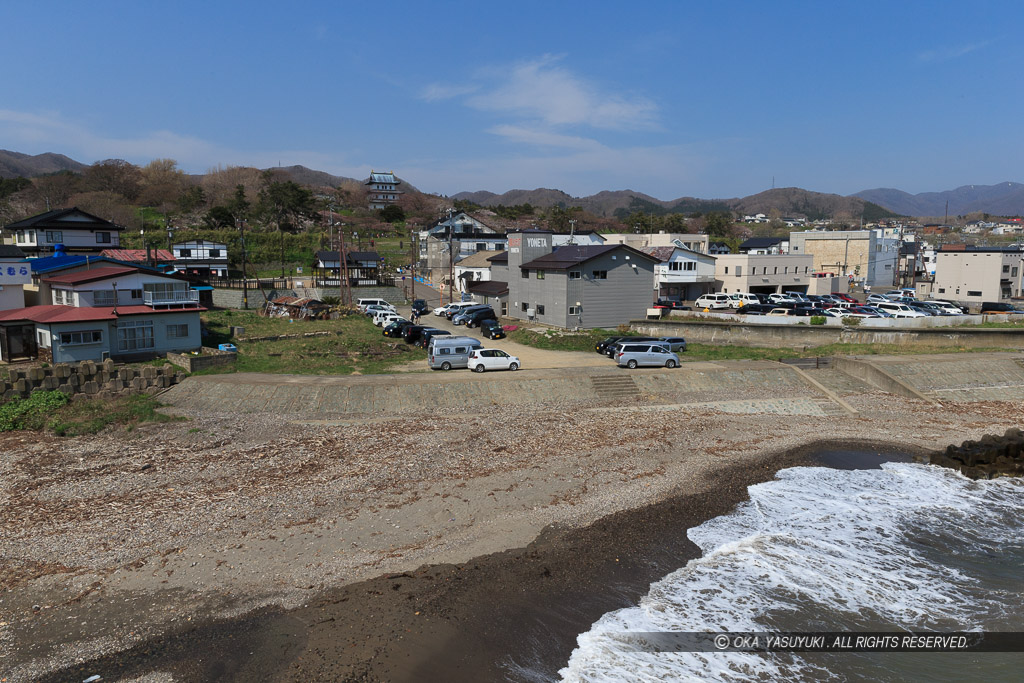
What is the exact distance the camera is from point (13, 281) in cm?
3044

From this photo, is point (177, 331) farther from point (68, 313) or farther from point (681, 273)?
point (681, 273)

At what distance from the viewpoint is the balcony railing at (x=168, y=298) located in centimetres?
3130

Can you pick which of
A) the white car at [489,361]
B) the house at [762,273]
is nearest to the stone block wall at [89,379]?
the white car at [489,361]

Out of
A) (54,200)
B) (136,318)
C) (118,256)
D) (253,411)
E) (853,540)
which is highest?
(54,200)

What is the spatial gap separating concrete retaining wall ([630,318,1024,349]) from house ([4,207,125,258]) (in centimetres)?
4615

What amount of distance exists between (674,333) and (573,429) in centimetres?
1891

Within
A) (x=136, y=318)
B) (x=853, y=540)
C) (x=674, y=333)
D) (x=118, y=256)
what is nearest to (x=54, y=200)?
(x=118, y=256)

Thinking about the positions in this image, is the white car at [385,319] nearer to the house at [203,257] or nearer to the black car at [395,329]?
the black car at [395,329]

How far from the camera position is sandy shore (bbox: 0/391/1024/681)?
37.1 feet

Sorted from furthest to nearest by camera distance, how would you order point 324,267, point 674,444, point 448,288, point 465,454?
point 448,288
point 324,267
point 674,444
point 465,454

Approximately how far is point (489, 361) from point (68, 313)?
19.9 meters

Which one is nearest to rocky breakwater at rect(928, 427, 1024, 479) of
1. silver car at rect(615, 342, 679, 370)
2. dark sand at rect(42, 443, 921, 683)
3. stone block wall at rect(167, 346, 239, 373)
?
silver car at rect(615, 342, 679, 370)

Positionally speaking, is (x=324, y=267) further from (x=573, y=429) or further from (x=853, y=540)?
(x=853, y=540)

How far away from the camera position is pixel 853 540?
16438mm
